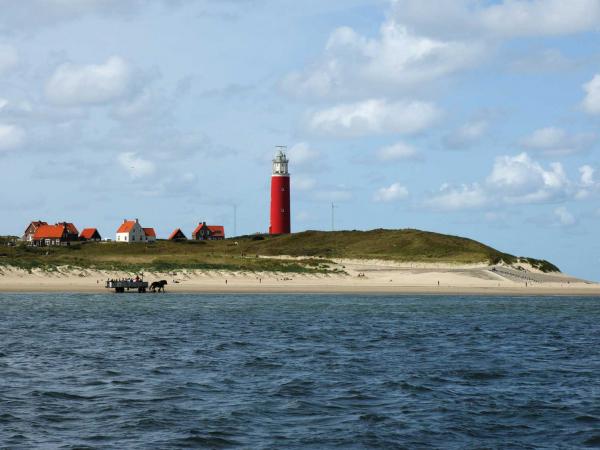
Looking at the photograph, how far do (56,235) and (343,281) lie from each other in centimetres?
7729

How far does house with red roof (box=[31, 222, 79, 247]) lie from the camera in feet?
497

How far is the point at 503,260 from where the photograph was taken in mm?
111625

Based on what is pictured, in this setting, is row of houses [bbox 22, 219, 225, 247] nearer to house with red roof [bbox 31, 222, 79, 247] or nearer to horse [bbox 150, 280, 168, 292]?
house with red roof [bbox 31, 222, 79, 247]

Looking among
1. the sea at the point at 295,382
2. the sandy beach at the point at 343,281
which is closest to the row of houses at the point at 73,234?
the sandy beach at the point at 343,281

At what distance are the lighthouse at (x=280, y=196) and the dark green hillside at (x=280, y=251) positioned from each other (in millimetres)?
4020

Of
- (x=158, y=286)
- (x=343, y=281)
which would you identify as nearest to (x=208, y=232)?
(x=343, y=281)

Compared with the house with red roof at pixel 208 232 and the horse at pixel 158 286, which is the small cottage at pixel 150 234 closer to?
the house with red roof at pixel 208 232

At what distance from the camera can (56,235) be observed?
15175 cm

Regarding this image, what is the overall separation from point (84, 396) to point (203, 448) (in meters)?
7.55

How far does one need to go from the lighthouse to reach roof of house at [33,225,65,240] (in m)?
41.3

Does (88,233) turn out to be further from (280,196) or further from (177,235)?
(280,196)

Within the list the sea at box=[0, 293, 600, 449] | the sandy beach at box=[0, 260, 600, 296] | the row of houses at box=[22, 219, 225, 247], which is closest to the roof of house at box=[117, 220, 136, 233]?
the row of houses at box=[22, 219, 225, 247]

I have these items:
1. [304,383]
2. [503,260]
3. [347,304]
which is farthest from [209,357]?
[503,260]

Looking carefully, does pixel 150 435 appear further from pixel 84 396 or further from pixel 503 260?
pixel 503 260
